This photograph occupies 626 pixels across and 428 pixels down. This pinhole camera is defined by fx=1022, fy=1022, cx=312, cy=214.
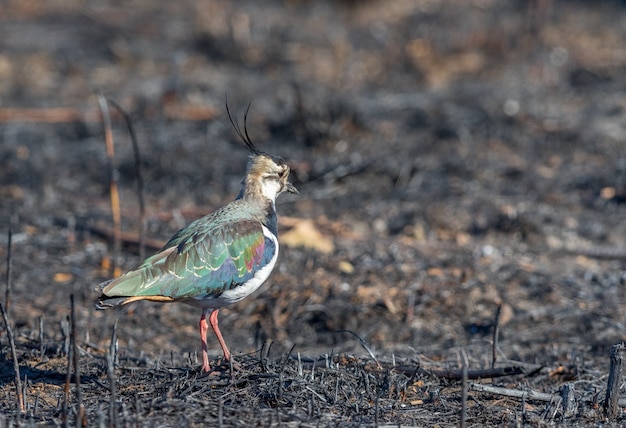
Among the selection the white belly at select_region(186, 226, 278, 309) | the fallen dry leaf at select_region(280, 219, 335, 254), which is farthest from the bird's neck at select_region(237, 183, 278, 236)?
the fallen dry leaf at select_region(280, 219, 335, 254)

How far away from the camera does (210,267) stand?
6344 millimetres

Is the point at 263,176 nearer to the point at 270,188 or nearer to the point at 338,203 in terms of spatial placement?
the point at 270,188

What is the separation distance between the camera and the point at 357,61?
52.7ft

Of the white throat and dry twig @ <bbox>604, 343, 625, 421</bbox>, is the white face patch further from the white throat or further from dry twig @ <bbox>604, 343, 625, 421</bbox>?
dry twig @ <bbox>604, 343, 625, 421</bbox>

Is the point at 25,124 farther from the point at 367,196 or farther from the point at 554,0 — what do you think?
the point at 554,0

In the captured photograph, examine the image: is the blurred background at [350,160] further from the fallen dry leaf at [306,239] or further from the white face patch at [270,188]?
the white face patch at [270,188]

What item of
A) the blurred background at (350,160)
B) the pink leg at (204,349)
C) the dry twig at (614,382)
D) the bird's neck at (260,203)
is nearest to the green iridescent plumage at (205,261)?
the bird's neck at (260,203)

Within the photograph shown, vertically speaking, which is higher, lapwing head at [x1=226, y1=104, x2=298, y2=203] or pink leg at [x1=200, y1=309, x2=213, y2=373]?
lapwing head at [x1=226, y1=104, x2=298, y2=203]

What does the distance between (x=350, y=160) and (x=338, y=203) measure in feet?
3.34

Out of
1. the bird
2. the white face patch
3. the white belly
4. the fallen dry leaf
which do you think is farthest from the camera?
the fallen dry leaf

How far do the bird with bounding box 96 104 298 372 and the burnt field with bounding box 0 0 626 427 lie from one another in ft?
1.34

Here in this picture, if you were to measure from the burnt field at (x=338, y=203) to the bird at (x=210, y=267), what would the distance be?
41cm

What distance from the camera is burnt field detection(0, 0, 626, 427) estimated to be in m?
6.15

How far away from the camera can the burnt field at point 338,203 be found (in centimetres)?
615
